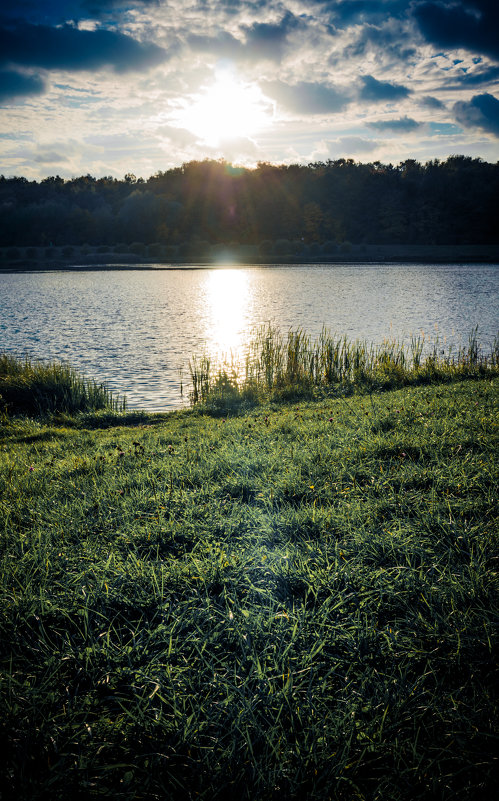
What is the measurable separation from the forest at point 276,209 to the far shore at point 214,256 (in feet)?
9.77

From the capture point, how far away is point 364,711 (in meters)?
2.33

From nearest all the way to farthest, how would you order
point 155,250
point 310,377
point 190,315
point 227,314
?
1. point 310,377
2. point 190,315
3. point 227,314
4. point 155,250

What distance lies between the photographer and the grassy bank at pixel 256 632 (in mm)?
2125

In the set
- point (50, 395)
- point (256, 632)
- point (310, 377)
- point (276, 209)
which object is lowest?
point (50, 395)

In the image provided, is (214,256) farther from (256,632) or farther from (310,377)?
(256,632)

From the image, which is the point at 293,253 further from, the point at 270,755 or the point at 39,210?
the point at 270,755

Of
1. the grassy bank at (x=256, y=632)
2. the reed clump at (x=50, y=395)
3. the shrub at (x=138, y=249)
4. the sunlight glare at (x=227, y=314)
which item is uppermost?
the shrub at (x=138, y=249)

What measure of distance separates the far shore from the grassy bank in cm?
7498

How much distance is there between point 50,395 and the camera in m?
12.8

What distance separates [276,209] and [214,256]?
62.0 ft

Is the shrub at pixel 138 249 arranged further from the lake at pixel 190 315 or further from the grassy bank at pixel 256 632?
the grassy bank at pixel 256 632

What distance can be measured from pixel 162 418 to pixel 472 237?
96.8m

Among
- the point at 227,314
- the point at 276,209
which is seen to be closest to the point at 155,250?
the point at 276,209

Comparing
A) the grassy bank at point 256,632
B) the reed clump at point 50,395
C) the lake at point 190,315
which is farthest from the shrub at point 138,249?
the grassy bank at point 256,632
